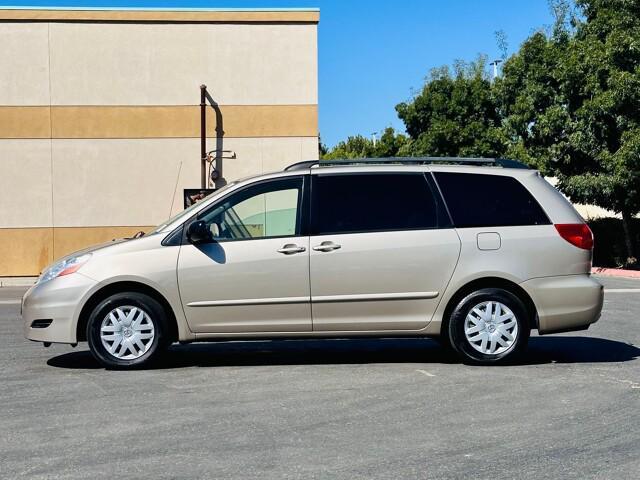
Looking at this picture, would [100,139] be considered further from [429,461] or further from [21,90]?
[429,461]

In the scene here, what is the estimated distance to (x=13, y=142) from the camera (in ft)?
82.0

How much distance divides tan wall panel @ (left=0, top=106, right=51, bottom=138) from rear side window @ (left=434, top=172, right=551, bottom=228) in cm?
1857

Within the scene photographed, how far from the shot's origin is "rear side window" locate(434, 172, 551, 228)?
8594 millimetres

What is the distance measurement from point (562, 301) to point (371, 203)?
1.94 meters

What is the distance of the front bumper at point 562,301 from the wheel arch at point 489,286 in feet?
0.23

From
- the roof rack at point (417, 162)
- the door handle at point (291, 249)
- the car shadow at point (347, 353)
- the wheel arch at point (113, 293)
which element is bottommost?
the car shadow at point (347, 353)

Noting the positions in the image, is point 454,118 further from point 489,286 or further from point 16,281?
point 489,286

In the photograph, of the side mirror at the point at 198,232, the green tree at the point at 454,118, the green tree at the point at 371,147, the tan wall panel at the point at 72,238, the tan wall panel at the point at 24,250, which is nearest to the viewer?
the side mirror at the point at 198,232

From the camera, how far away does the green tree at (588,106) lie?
26.9m

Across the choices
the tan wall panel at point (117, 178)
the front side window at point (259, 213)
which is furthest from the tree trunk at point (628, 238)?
the front side window at point (259, 213)

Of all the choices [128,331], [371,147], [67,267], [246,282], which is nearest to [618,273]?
[246,282]

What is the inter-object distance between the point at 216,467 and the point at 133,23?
2173cm

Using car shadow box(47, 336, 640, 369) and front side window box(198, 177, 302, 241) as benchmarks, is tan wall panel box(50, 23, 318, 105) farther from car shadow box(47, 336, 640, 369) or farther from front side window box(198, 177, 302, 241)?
front side window box(198, 177, 302, 241)

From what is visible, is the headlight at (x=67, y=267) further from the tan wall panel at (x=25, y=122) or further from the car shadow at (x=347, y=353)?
the tan wall panel at (x=25, y=122)
